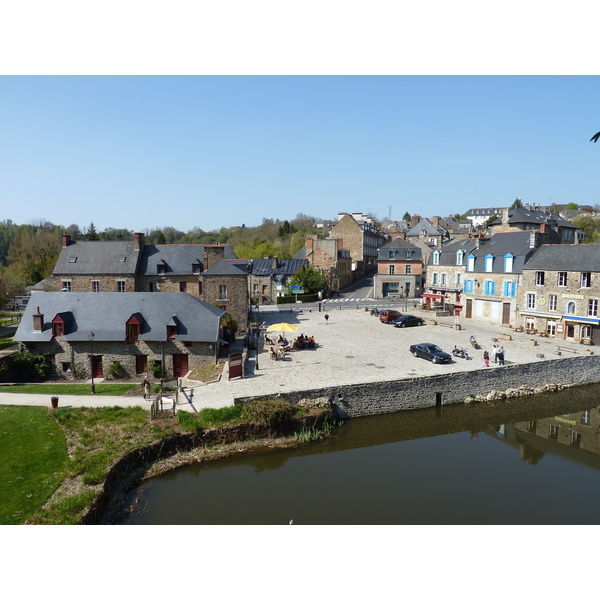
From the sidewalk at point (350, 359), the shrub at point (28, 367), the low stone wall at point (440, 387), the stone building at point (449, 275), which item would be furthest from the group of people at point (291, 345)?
the stone building at point (449, 275)

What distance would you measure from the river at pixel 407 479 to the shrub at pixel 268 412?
1.14m

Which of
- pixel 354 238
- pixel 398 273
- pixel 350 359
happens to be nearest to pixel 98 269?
pixel 350 359

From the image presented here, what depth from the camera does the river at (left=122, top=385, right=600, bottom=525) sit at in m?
11.5

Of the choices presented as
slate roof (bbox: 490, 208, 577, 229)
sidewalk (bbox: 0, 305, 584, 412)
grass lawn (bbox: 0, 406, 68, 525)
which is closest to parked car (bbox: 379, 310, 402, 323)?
sidewalk (bbox: 0, 305, 584, 412)

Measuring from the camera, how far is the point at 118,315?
70.1 feet

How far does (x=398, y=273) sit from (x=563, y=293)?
20474mm

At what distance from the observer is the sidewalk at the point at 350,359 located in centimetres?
1716

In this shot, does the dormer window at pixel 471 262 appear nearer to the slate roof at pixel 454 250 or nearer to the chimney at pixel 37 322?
the slate roof at pixel 454 250

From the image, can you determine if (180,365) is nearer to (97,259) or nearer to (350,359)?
(350,359)

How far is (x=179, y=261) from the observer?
3362 centimetres

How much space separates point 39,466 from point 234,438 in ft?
19.4

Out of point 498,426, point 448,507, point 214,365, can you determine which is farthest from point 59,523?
point 498,426

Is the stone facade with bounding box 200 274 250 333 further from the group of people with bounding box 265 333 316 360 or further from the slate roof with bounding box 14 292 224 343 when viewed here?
the slate roof with bounding box 14 292 224 343

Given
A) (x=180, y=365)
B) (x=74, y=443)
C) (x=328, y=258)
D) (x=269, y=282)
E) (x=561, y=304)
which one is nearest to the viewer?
(x=74, y=443)
